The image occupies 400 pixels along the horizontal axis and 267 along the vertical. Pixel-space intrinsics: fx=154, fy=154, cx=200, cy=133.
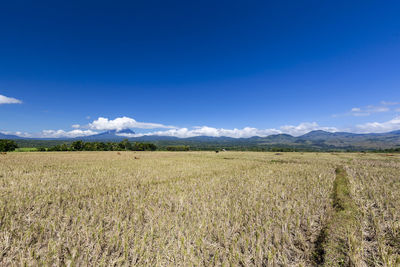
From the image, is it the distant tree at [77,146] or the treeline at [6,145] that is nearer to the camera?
the treeline at [6,145]

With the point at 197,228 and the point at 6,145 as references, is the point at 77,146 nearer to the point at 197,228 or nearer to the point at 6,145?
the point at 6,145

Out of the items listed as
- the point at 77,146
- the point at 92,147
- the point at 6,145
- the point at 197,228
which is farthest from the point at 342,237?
the point at 6,145

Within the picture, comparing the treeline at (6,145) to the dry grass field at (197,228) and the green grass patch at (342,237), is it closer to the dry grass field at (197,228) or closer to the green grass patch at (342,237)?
the dry grass field at (197,228)

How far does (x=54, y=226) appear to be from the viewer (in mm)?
5648

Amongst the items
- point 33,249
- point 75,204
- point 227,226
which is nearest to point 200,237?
point 227,226

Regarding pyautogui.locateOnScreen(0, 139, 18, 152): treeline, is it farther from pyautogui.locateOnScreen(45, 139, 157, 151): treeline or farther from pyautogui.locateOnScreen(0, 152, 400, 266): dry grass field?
pyautogui.locateOnScreen(0, 152, 400, 266): dry grass field

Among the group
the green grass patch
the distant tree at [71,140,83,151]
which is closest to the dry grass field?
the green grass patch

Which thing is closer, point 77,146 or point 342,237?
point 342,237

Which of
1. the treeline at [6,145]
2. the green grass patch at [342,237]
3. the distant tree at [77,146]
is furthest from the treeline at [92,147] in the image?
the green grass patch at [342,237]

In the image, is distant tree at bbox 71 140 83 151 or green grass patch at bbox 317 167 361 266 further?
distant tree at bbox 71 140 83 151

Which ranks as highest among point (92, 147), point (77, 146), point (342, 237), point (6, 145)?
point (6, 145)

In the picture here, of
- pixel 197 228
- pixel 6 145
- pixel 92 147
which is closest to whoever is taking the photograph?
pixel 197 228

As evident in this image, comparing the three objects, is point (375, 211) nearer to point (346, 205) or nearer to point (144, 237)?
point (346, 205)

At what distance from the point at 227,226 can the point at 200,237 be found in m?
1.35
